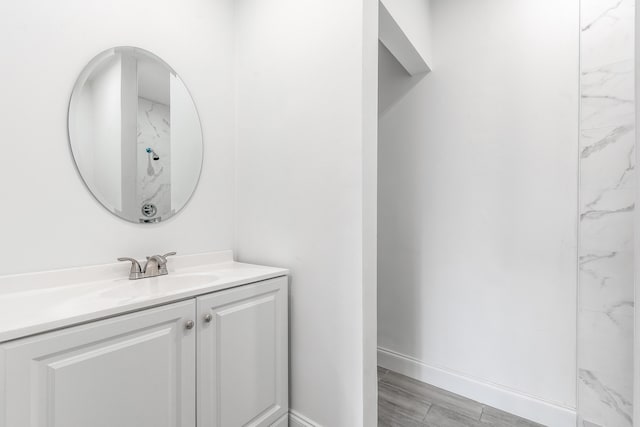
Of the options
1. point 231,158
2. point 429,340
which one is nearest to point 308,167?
point 231,158

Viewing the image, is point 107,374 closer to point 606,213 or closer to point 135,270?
point 135,270

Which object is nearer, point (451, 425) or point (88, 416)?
point (88, 416)

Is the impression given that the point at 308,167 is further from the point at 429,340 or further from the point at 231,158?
the point at 429,340

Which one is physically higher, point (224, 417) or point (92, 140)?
point (92, 140)

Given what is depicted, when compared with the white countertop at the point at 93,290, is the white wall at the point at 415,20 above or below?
above

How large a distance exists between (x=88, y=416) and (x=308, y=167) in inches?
45.7

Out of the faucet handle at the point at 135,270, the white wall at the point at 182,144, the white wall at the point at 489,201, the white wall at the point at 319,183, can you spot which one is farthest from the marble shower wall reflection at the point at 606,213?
the faucet handle at the point at 135,270

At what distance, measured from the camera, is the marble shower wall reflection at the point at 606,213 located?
4.47 feet

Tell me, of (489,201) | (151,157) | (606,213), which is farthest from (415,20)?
(151,157)

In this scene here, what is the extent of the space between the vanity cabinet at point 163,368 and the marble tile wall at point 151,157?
639mm

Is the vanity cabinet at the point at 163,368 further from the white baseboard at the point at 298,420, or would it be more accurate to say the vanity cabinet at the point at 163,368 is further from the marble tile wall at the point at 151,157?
the marble tile wall at the point at 151,157

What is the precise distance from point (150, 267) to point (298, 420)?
1.01 meters

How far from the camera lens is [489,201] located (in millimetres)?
1773

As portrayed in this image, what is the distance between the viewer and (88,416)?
0.82 meters
